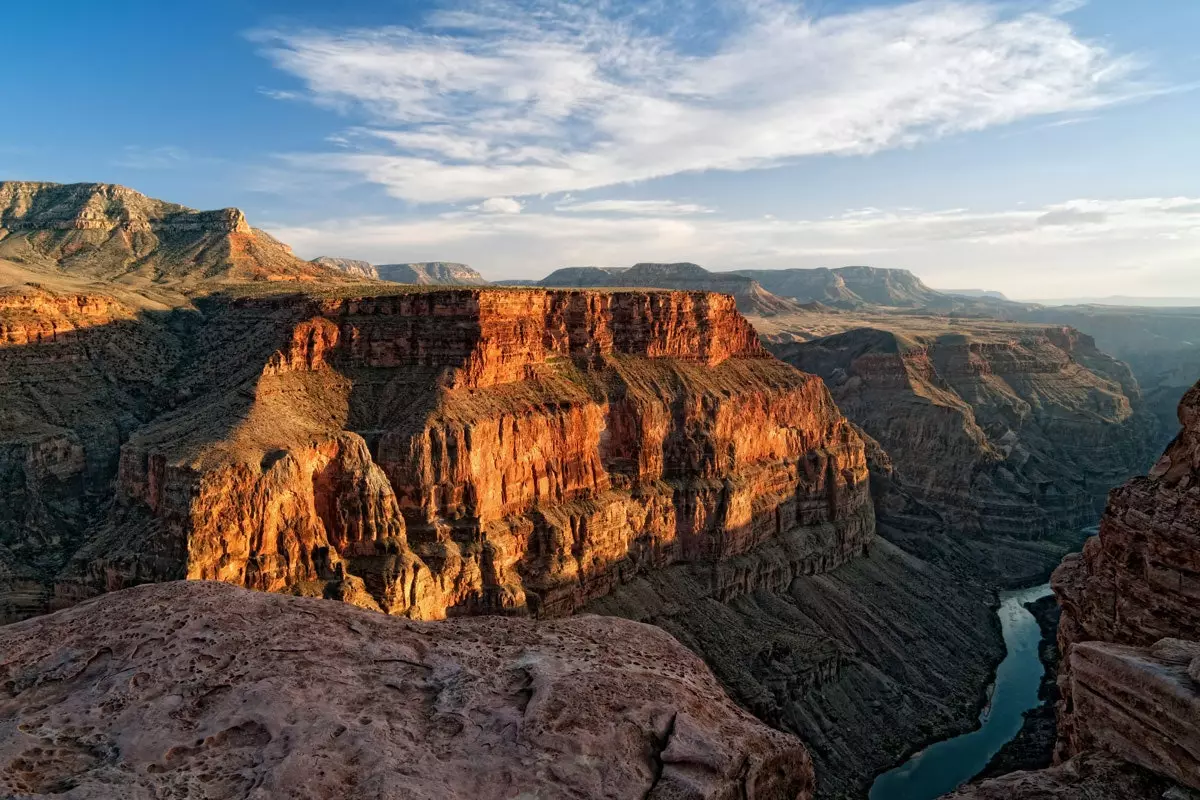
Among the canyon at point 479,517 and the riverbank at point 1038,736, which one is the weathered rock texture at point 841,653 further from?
the riverbank at point 1038,736

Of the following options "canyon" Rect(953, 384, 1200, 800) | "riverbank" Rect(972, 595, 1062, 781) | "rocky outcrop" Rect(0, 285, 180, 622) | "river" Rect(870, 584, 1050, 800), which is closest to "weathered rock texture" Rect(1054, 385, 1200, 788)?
"canyon" Rect(953, 384, 1200, 800)

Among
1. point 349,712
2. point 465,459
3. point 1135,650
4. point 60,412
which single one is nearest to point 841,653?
point 465,459

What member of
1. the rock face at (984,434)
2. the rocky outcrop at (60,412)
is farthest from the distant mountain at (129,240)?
the rock face at (984,434)

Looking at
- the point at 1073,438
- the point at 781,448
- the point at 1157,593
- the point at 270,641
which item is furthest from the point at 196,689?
the point at 1073,438

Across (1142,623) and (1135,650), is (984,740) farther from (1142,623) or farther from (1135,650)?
(1135,650)

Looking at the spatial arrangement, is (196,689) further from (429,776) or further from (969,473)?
(969,473)
